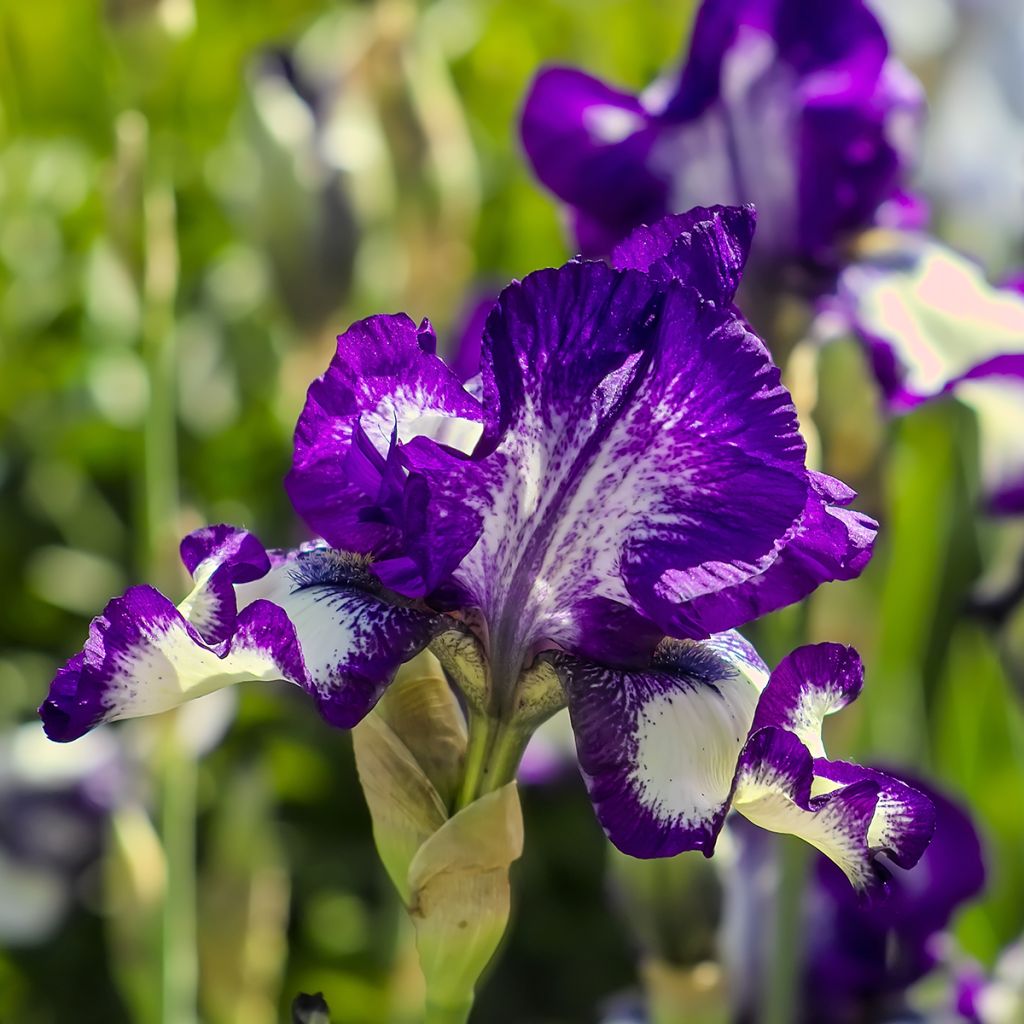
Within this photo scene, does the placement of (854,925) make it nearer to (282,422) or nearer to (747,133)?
(747,133)

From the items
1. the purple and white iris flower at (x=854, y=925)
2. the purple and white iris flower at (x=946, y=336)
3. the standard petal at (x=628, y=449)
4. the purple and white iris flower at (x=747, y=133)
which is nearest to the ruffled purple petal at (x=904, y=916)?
the purple and white iris flower at (x=854, y=925)

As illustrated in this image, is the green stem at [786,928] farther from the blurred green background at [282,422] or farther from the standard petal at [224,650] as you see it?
the standard petal at [224,650]

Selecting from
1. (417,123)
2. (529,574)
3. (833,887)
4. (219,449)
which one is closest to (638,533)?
(529,574)

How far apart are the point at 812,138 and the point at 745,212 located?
0.33 m

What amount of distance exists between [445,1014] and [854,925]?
0.35 metres

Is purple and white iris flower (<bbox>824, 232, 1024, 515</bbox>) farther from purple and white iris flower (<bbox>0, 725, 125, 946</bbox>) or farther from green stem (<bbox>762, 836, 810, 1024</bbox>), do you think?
purple and white iris flower (<bbox>0, 725, 125, 946</bbox>)

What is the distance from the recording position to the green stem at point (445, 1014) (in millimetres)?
438

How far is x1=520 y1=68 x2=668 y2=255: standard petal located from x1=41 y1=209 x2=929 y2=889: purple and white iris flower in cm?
28

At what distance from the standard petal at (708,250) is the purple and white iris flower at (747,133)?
0.29 metres

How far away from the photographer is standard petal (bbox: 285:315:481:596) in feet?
1.30

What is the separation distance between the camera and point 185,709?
2.74 feet

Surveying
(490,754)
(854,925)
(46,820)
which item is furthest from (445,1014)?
(46,820)

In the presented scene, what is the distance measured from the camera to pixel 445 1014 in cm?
44

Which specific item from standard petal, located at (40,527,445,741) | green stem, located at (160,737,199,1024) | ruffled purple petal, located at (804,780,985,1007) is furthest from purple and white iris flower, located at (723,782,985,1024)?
standard petal, located at (40,527,445,741)
